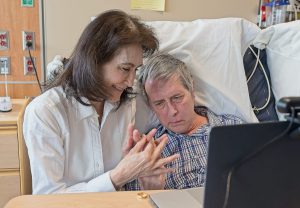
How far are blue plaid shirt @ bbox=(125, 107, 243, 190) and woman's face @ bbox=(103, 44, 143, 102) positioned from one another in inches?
14.5

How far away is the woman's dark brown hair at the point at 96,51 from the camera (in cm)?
110

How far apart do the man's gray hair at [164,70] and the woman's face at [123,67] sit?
0.73ft

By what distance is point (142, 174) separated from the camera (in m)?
1.09

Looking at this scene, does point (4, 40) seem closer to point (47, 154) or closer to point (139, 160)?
point (47, 154)

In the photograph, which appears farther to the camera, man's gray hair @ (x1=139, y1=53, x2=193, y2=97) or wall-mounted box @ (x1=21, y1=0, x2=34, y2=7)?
wall-mounted box @ (x1=21, y1=0, x2=34, y2=7)

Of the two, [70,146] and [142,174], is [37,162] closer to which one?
[70,146]

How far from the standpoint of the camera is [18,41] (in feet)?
6.13

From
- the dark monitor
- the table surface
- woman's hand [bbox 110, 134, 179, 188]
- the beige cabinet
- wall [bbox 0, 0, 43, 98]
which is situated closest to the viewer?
the dark monitor

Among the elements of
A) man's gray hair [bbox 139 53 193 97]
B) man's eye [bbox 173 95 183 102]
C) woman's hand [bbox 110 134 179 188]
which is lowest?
woman's hand [bbox 110 134 179 188]

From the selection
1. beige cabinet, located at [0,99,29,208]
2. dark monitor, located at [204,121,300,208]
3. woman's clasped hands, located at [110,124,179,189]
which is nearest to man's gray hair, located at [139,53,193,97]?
woman's clasped hands, located at [110,124,179,189]

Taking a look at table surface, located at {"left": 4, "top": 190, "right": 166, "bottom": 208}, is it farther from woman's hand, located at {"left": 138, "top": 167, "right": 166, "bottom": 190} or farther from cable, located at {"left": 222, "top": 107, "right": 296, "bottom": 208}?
cable, located at {"left": 222, "top": 107, "right": 296, "bottom": 208}

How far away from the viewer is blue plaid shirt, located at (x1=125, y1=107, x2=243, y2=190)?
133cm

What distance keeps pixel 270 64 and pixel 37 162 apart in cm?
120

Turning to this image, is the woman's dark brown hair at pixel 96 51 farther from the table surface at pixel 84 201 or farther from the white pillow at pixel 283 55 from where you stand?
the white pillow at pixel 283 55
